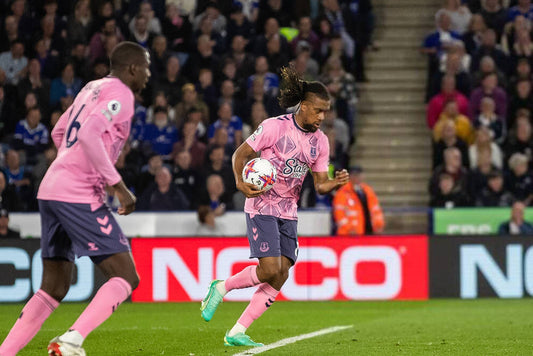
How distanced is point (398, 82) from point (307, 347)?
11.6 metres

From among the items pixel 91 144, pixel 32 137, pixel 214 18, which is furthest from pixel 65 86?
pixel 91 144

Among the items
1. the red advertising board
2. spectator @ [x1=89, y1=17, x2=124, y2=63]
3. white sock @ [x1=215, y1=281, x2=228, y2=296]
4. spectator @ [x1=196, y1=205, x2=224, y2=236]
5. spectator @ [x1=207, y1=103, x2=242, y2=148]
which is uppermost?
spectator @ [x1=89, y1=17, x2=124, y2=63]

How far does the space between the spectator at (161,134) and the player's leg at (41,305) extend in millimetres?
9848

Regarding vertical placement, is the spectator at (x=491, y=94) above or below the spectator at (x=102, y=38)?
below

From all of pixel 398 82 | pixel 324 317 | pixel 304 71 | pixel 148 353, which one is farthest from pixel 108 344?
pixel 398 82

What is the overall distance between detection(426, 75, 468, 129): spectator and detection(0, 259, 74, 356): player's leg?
11.5m

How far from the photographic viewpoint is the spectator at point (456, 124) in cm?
1656

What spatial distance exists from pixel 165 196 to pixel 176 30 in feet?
13.9

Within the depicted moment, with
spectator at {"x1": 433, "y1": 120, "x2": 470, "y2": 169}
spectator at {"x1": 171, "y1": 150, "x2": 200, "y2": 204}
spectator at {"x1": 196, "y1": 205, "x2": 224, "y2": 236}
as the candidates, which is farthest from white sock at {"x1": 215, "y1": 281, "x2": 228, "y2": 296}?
spectator at {"x1": 433, "y1": 120, "x2": 470, "y2": 169}

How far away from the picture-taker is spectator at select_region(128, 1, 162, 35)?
59.1ft

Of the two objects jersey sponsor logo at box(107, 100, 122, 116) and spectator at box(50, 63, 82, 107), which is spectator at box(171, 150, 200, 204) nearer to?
spectator at box(50, 63, 82, 107)

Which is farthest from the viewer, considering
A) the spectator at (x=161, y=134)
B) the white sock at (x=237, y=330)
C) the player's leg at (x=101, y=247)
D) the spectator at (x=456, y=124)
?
the spectator at (x=456, y=124)

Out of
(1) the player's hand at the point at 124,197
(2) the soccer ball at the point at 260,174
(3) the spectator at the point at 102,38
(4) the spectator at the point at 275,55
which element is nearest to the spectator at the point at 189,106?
(4) the spectator at the point at 275,55

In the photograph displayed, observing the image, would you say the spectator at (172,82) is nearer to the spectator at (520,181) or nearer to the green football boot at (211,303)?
the spectator at (520,181)
